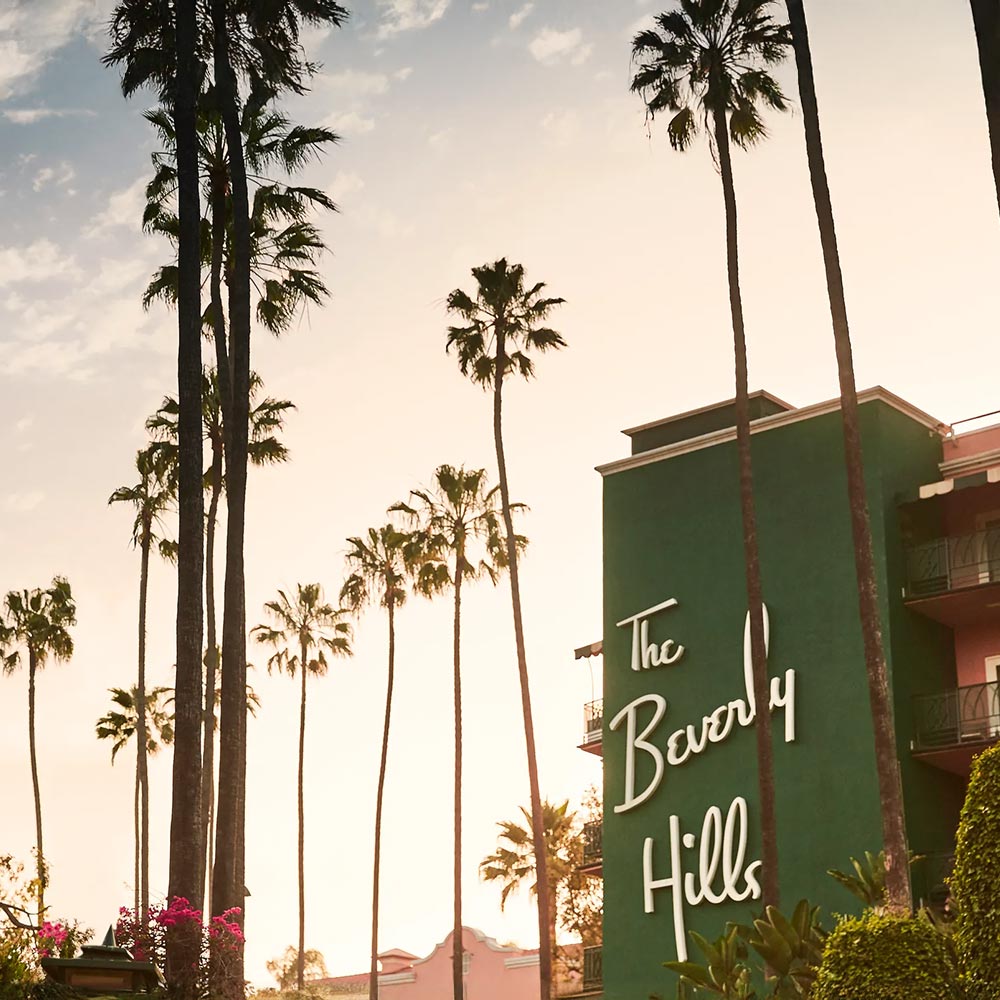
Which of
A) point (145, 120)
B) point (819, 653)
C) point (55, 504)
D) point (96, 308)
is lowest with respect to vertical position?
point (819, 653)

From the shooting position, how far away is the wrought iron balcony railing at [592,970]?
108ft

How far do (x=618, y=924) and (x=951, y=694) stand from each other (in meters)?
8.62

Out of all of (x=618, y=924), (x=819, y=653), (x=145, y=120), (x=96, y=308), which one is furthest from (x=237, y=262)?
(x=618, y=924)

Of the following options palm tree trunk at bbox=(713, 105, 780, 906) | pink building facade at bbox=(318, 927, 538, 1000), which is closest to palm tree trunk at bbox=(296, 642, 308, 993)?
pink building facade at bbox=(318, 927, 538, 1000)

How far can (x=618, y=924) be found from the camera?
31.6 m

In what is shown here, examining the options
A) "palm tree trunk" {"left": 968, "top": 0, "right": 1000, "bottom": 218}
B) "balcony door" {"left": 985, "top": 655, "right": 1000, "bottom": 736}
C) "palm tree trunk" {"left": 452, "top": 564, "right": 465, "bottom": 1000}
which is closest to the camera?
"palm tree trunk" {"left": 968, "top": 0, "right": 1000, "bottom": 218}

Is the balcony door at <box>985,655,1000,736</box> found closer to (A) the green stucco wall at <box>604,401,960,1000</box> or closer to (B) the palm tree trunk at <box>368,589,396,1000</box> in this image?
(A) the green stucco wall at <box>604,401,960,1000</box>

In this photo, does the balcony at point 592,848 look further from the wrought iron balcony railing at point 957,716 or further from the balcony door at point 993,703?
the balcony door at point 993,703

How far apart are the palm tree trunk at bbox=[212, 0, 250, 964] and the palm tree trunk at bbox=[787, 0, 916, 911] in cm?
876

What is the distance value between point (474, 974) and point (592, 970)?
17992mm

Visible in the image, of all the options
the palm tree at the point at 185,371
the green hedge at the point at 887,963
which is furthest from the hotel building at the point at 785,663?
the green hedge at the point at 887,963

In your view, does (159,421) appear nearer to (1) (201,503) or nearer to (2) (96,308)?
(2) (96,308)

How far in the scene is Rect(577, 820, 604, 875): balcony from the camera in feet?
114

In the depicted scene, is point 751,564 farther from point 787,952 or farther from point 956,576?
point 787,952
